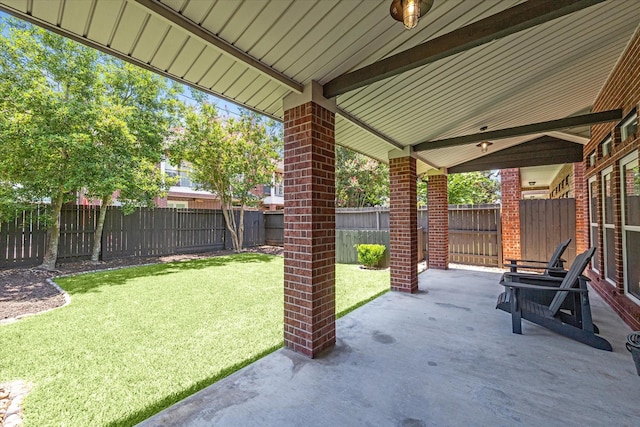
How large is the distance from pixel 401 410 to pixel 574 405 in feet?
4.44

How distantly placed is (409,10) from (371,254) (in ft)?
22.2

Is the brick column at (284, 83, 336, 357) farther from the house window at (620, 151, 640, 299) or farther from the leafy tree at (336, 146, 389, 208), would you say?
the leafy tree at (336, 146, 389, 208)

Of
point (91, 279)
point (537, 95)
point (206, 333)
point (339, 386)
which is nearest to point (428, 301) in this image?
point (339, 386)

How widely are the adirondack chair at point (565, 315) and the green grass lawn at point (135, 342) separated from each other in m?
2.28

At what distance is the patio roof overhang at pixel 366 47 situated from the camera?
74.9 inches

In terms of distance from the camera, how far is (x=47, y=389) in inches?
93.6

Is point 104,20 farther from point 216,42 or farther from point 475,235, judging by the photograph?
point 475,235

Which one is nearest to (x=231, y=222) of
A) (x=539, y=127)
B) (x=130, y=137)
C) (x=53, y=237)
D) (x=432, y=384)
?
(x=130, y=137)

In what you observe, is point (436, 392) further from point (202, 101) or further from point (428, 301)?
point (202, 101)

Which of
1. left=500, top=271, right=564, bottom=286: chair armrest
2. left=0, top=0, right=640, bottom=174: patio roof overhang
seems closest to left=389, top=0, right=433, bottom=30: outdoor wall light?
left=0, top=0, right=640, bottom=174: patio roof overhang

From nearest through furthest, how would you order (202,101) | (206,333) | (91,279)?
(206,333) < (91,279) < (202,101)

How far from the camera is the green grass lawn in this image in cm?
223

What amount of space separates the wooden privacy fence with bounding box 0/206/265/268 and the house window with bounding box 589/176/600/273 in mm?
11864

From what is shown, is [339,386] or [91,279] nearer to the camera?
[339,386]
